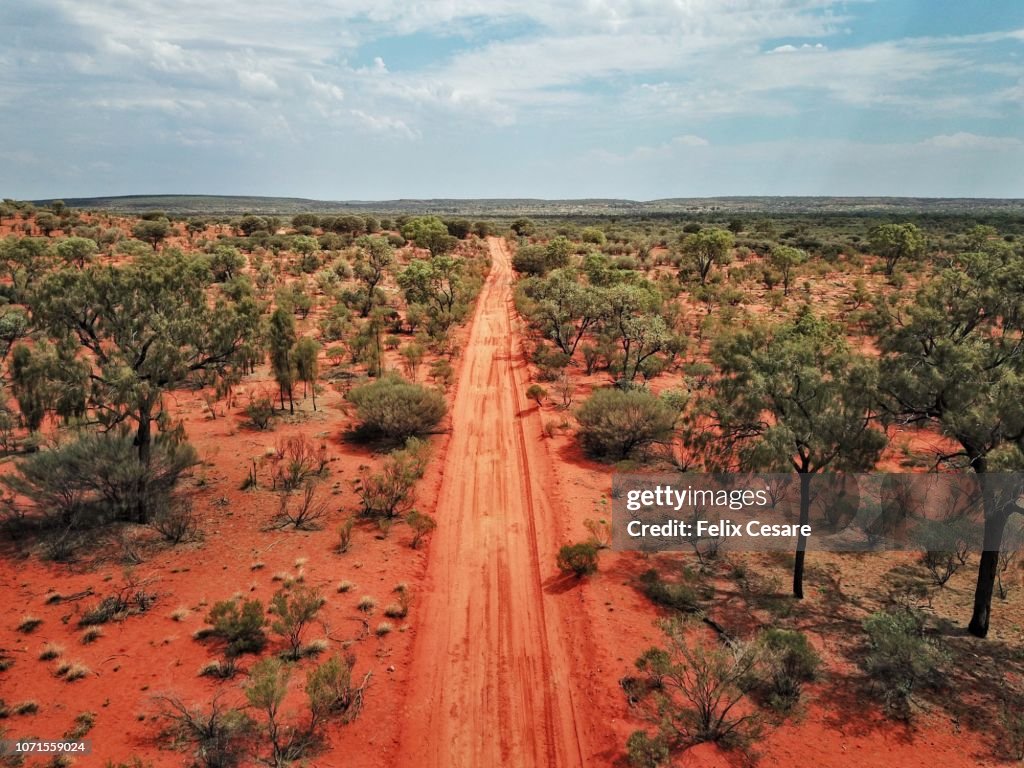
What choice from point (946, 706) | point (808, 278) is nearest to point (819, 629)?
point (946, 706)

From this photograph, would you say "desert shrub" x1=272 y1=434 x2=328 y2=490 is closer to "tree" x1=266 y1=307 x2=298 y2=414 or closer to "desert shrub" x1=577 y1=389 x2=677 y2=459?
"tree" x1=266 y1=307 x2=298 y2=414

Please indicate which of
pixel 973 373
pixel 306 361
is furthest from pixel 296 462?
pixel 973 373

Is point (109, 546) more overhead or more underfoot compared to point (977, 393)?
more underfoot

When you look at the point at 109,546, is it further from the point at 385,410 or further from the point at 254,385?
the point at 254,385

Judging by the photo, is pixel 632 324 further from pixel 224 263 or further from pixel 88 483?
pixel 224 263

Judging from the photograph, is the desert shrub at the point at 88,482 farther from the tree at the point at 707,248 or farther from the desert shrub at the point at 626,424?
the tree at the point at 707,248

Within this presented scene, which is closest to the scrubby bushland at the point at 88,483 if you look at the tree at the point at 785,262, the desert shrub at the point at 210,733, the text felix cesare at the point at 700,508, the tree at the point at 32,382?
the tree at the point at 32,382
